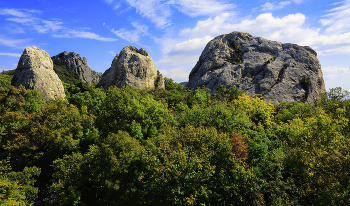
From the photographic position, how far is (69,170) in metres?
23.0

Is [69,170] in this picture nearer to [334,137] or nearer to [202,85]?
[334,137]

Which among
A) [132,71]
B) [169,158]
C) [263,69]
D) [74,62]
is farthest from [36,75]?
[74,62]

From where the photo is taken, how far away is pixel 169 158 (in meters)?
18.1

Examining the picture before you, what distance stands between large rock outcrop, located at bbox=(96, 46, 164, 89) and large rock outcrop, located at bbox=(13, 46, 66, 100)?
13.7 m

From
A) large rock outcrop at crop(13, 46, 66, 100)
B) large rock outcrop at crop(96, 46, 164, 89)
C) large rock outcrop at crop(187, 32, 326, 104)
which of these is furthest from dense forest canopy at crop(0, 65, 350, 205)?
large rock outcrop at crop(187, 32, 326, 104)

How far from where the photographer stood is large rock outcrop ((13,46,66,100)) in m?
40.5

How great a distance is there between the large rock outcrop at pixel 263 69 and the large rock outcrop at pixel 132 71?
15.7 metres

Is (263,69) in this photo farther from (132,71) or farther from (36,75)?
(36,75)

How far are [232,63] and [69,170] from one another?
180 feet

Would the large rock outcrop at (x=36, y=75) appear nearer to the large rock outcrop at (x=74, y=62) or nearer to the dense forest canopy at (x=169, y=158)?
the dense forest canopy at (x=169, y=158)

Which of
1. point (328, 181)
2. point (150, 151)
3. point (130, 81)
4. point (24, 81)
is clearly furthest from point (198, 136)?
point (24, 81)

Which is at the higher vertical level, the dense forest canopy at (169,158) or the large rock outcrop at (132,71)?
the large rock outcrop at (132,71)

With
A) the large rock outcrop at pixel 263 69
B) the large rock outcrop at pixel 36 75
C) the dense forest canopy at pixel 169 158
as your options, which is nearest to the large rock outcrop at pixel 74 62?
the large rock outcrop at pixel 36 75

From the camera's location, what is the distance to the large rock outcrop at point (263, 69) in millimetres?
54906
